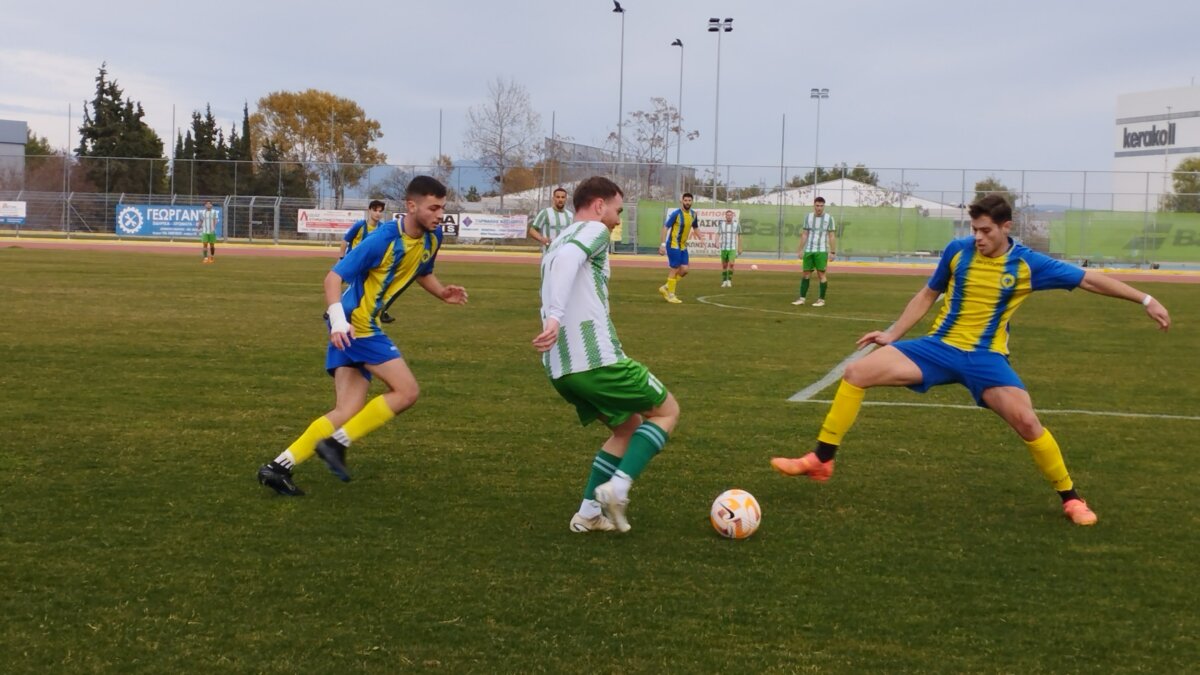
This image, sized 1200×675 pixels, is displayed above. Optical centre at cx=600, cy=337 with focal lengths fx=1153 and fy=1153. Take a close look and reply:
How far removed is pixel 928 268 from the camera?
1661 inches

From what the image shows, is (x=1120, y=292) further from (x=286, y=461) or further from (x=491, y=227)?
(x=491, y=227)

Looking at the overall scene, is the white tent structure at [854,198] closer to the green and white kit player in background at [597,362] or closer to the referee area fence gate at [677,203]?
the referee area fence gate at [677,203]

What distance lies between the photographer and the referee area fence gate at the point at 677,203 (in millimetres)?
43812

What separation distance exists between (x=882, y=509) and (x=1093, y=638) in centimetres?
182

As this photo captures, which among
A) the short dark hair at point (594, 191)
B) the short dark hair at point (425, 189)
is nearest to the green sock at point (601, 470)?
the short dark hair at point (594, 191)

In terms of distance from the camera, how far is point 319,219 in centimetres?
5009

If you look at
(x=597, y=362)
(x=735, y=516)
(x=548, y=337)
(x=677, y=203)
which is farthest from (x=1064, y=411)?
(x=677, y=203)

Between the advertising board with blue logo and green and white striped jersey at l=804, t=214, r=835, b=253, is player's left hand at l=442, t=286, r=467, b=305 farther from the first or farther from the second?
the advertising board with blue logo

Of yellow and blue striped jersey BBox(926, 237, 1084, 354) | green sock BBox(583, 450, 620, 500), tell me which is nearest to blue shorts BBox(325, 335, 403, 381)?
green sock BBox(583, 450, 620, 500)

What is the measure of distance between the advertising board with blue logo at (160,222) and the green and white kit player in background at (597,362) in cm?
4847

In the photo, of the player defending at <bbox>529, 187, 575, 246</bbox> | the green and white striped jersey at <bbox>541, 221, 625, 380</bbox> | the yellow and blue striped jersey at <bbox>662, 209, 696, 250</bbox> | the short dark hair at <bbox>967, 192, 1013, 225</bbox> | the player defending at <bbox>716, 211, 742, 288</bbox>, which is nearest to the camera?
the green and white striped jersey at <bbox>541, 221, 625, 380</bbox>

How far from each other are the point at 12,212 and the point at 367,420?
171 ft

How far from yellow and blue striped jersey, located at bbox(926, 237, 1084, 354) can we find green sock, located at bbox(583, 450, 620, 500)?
192 cm

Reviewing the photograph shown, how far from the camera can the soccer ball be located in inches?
203
